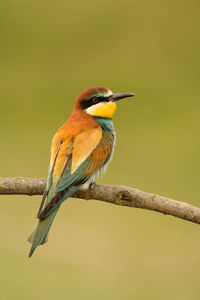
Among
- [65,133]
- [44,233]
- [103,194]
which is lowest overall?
[44,233]

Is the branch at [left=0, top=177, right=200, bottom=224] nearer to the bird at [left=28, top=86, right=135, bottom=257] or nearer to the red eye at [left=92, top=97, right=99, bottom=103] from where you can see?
the bird at [left=28, top=86, right=135, bottom=257]

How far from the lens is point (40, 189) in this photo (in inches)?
52.2

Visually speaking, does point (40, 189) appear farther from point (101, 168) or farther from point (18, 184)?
point (101, 168)

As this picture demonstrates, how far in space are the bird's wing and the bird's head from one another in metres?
0.14

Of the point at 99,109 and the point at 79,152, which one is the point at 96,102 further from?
the point at 79,152

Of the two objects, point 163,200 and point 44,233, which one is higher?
point 163,200

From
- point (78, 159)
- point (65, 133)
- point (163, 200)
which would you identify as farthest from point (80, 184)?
point (163, 200)

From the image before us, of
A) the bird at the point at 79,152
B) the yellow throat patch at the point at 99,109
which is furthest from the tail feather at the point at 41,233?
the yellow throat patch at the point at 99,109

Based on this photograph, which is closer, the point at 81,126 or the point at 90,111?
the point at 81,126

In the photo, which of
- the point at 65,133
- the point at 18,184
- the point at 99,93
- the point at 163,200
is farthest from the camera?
the point at 99,93

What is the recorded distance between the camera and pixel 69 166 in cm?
135

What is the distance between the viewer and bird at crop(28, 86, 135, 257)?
1.28 meters

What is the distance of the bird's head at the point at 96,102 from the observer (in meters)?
1.60

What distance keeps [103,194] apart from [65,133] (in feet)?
0.81
